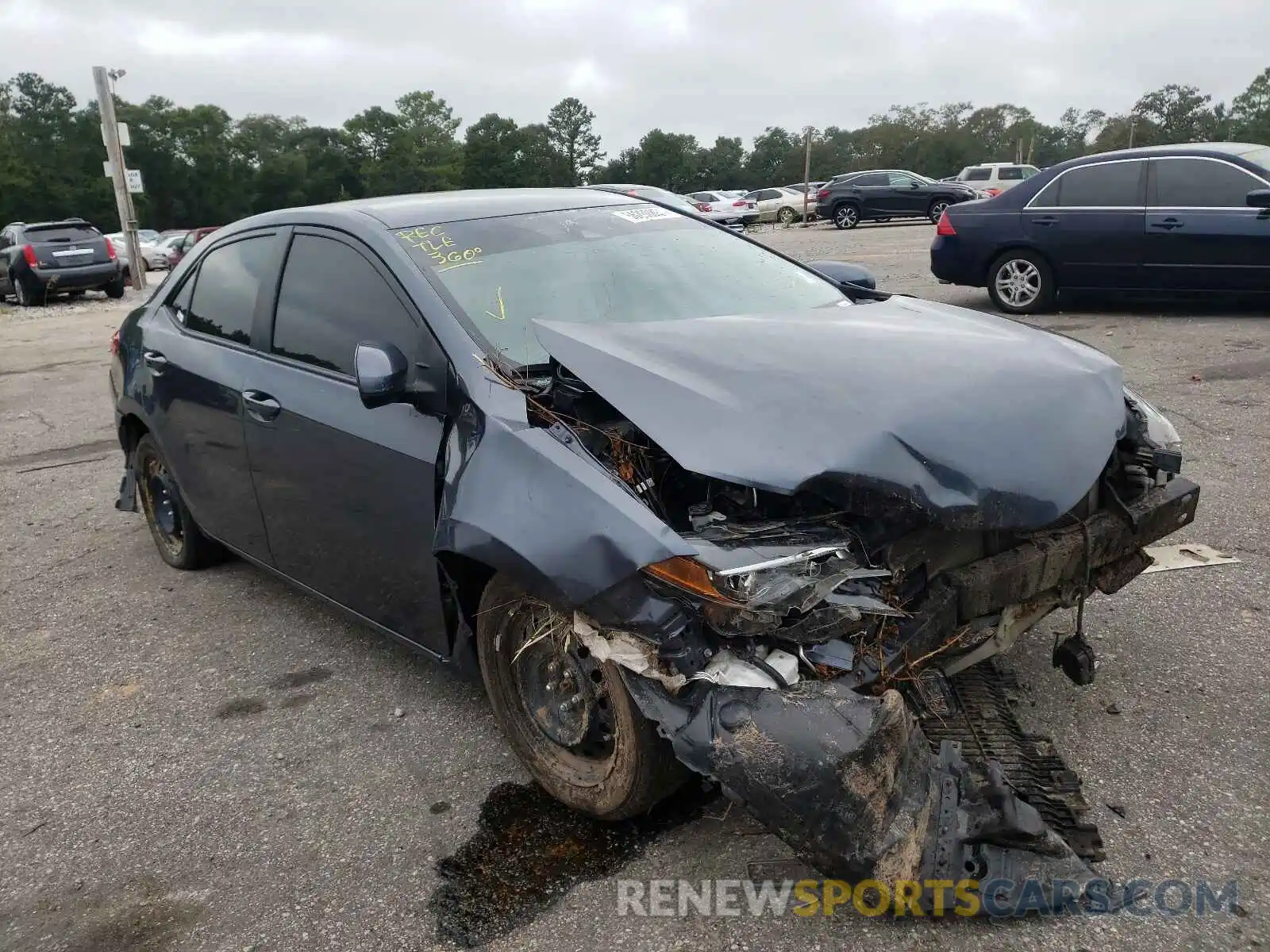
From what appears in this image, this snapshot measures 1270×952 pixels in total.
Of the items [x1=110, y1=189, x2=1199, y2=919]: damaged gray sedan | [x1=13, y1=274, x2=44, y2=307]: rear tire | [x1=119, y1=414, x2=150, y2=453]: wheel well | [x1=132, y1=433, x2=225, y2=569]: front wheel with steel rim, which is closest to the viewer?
[x1=110, y1=189, x2=1199, y2=919]: damaged gray sedan

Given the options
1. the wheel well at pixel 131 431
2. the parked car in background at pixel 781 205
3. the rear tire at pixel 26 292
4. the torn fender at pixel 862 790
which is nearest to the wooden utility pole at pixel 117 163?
the rear tire at pixel 26 292

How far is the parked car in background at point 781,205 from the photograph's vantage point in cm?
3588

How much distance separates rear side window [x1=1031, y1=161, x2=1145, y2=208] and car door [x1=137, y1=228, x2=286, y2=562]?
7.76 meters

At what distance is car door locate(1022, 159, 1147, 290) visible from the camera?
896cm

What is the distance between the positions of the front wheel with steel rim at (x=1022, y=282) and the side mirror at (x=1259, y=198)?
172cm

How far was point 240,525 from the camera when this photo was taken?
159 inches

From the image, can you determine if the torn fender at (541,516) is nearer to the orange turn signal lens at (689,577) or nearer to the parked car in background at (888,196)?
the orange turn signal lens at (689,577)

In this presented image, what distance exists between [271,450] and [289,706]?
0.92 meters

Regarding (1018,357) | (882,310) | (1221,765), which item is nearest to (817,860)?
(1221,765)

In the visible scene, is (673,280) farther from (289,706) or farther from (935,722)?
(289,706)

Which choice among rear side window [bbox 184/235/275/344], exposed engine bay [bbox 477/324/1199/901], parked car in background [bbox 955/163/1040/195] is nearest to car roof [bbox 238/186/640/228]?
rear side window [bbox 184/235/275/344]

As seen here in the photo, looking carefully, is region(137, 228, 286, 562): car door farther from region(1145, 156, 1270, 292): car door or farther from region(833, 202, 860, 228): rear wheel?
region(833, 202, 860, 228): rear wheel

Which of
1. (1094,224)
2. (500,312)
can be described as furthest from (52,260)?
(500,312)

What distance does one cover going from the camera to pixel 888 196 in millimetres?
28312
